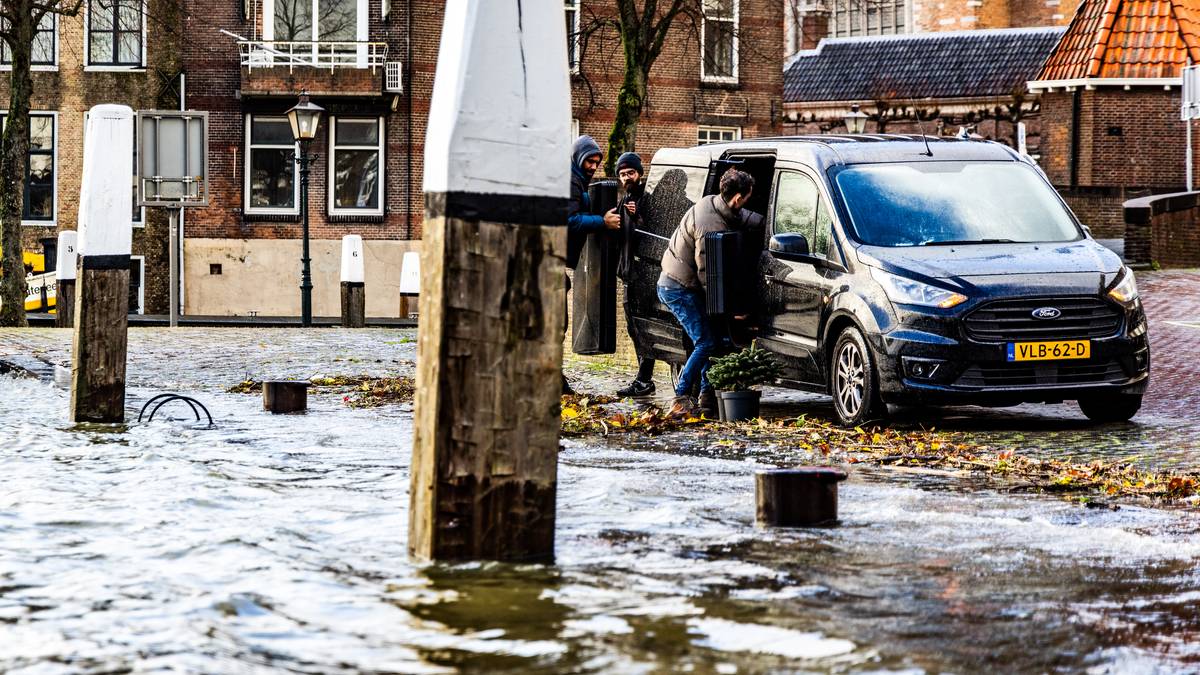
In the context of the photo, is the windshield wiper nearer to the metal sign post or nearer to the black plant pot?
the black plant pot

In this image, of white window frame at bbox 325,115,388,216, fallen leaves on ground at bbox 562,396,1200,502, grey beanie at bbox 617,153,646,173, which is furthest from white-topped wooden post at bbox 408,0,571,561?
white window frame at bbox 325,115,388,216

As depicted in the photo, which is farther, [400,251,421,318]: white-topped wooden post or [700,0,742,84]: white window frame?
[700,0,742,84]: white window frame

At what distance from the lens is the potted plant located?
12102 mm

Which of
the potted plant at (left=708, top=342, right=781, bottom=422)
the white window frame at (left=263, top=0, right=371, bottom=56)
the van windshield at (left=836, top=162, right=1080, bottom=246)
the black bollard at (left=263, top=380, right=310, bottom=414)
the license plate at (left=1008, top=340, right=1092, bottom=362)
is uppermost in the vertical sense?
the white window frame at (left=263, top=0, right=371, bottom=56)

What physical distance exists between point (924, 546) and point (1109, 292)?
5377 mm

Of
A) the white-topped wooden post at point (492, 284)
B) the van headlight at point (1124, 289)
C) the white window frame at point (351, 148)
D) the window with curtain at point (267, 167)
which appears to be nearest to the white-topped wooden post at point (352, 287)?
the white window frame at point (351, 148)

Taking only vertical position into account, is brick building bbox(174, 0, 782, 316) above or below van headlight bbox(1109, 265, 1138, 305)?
above

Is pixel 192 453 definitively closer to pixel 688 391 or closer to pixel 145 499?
pixel 145 499

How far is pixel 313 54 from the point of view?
38125 mm

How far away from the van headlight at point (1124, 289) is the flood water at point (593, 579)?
3.10 m

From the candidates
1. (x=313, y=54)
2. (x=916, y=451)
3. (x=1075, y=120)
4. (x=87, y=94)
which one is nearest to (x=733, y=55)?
(x=1075, y=120)

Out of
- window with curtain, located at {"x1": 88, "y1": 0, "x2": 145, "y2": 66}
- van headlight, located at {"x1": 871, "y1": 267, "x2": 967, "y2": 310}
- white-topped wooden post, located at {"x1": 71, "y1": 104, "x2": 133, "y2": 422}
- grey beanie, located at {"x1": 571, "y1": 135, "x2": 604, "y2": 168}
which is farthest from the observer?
window with curtain, located at {"x1": 88, "y1": 0, "x2": 145, "y2": 66}

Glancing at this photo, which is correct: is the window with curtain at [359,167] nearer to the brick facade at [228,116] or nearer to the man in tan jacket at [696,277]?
the brick facade at [228,116]

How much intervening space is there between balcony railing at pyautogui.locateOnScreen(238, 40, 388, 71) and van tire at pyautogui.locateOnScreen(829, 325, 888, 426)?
27.0m
